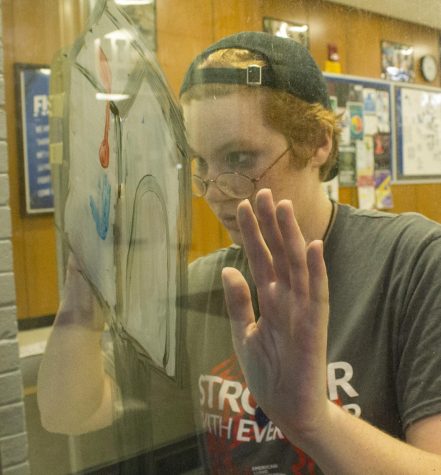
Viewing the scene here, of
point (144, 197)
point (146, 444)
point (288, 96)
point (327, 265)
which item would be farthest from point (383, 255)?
point (146, 444)

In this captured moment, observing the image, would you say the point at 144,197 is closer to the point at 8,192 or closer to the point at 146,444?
the point at 8,192

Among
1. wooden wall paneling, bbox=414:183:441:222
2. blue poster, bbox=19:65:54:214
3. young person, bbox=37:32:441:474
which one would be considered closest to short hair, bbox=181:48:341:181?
young person, bbox=37:32:441:474

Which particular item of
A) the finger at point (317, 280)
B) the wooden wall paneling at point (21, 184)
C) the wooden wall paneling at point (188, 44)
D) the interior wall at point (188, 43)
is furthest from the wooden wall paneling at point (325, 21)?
the wooden wall paneling at point (21, 184)

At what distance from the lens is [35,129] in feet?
2.33

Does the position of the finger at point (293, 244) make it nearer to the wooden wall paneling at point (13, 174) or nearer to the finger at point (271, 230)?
the finger at point (271, 230)

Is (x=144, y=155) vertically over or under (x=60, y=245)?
over

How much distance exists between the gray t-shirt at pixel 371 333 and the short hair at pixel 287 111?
8cm

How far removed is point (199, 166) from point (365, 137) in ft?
0.59

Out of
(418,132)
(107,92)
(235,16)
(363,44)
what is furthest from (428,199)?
(107,92)

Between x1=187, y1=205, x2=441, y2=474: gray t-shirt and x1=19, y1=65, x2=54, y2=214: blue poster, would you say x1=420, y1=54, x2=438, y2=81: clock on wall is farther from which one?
x1=19, y1=65, x2=54, y2=214: blue poster

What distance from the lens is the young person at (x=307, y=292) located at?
0.49 metres

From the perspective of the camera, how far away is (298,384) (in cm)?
49

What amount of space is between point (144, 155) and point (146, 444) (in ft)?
1.18

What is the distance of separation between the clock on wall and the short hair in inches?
4.0
